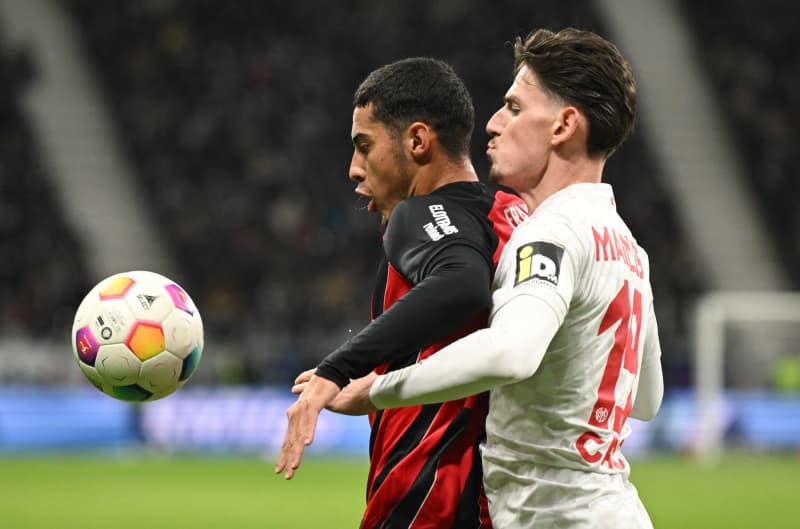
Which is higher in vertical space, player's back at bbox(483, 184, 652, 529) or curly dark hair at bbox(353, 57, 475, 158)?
curly dark hair at bbox(353, 57, 475, 158)

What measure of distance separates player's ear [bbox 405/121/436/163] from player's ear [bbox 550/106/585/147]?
419 millimetres

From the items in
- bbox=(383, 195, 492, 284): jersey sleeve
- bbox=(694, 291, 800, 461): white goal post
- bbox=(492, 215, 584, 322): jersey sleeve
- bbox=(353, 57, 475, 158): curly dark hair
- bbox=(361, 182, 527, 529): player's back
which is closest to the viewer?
bbox=(492, 215, 584, 322): jersey sleeve

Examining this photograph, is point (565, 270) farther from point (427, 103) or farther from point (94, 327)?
point (94, 327)

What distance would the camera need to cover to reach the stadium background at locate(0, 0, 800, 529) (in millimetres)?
16578

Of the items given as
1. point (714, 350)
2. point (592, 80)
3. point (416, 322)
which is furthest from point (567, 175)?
point (714, 350)

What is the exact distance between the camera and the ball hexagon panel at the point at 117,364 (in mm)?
3561

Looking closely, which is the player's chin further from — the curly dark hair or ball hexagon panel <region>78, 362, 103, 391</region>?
ball hexagon panel <region>78, 362, 103, 391</region>

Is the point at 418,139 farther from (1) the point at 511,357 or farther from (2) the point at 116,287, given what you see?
(2) the point at 116,287

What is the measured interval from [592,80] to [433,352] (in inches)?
29.8

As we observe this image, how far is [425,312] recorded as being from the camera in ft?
9.09

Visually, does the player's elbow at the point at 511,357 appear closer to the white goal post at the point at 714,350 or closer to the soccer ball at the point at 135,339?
the soccer ball at the point at 135,339

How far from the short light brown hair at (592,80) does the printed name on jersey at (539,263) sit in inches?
15.9

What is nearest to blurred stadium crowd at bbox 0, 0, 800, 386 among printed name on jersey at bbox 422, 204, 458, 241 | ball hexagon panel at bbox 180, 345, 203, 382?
ball hexagon panel at bbox 180, 345, 203, 382

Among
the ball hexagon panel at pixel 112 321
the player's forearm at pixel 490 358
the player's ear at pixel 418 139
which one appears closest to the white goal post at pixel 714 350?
the ball hexagon panel at pixel 112 321
